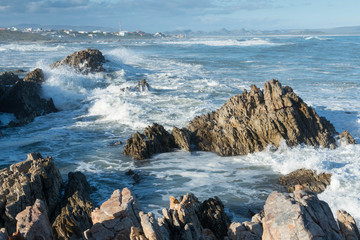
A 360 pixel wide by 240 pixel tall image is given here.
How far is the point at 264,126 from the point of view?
11.9m

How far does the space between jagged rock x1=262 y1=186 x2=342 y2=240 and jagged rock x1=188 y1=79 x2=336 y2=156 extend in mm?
7414

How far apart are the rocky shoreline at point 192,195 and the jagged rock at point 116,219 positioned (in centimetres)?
1

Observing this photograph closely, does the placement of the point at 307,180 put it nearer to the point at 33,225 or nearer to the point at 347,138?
the point at 347,138

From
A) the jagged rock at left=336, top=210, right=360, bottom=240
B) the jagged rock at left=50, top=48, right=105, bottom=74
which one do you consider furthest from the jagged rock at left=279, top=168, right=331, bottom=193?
the jagged rock at left=50, top=48, right=105, bottom=74

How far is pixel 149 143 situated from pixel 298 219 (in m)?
8.68

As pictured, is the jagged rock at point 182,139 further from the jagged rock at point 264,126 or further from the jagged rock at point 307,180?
the jagged rock at point 307,180

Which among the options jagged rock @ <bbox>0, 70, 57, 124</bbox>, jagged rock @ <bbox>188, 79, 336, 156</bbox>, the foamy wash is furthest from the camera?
jagged rock @ <bbox>0, 70, 57, 124</bbox>

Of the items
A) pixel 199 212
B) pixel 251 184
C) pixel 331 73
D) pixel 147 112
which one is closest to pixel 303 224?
pixel 199 212

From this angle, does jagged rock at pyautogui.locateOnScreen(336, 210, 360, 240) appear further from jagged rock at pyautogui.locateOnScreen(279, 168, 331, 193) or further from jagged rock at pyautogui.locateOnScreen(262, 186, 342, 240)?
jagged rock at pyautogui.locateOnScreen(279, 168, 331, 193)

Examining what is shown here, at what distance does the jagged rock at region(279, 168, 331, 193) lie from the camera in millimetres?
8930

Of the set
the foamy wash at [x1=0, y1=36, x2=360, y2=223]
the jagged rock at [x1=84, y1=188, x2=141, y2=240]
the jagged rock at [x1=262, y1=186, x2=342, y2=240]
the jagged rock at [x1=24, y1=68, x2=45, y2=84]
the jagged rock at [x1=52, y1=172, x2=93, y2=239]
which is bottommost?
the foamy wash at [x1=0, y1=36, x2=360, y2=223]

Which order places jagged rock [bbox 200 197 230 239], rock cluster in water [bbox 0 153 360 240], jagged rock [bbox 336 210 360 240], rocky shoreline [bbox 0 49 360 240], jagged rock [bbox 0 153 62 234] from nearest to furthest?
rock cluster in water [bbox 0 153 360 240], rocky shoreline [bbox 0 49 360 240], jagged rock [bbox 336 210 360 240], jagged rock [bbox 200 197 230 239], jagged rock [bbox 0 153 62 234]

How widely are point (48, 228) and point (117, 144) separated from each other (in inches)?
334

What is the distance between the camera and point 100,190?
9.45m
